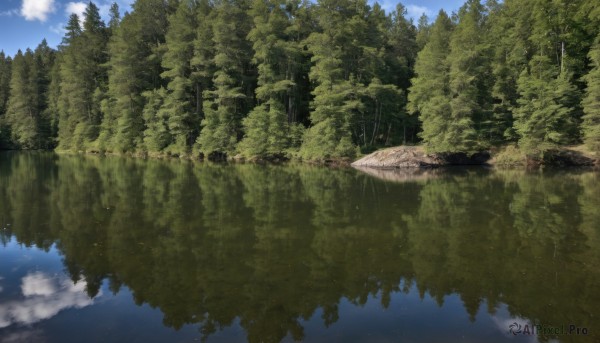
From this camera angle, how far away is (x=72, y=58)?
6016cm

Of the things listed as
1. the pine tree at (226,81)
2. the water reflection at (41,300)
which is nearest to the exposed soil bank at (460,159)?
the pine tree at (226,81)

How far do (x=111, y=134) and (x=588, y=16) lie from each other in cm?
5821

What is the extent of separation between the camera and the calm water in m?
6.12

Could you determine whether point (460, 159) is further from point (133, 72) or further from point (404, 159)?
point (133, 72)

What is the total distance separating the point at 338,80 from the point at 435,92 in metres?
9.60

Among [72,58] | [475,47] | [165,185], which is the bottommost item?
[165,185]

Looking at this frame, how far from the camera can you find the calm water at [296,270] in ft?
20.1

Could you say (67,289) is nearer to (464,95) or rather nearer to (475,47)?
(464,95)

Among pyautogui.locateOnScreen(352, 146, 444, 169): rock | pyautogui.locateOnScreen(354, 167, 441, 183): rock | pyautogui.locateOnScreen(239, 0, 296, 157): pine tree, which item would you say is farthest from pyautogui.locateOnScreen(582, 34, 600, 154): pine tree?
pyautogui.locateOnScreen(239, 0, 296, 157): pine tree

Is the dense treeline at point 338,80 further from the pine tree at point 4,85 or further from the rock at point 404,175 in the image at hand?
the pine tree at point 4,85

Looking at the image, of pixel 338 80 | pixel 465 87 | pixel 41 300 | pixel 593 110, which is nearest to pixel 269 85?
pixel 338 80

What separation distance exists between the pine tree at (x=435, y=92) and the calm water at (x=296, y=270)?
20.0 m

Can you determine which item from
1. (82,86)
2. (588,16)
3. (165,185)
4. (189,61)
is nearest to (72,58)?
(82,86)

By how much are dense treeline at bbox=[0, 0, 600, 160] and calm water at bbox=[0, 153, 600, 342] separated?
2237 centimetres
